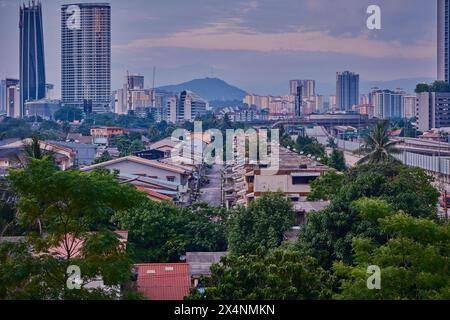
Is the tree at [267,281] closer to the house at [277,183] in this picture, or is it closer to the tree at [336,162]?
the house at [277,183]

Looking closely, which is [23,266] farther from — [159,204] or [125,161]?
[125,161]

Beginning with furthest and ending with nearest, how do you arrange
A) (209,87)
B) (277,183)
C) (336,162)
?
(209,87)
(336,162)
(277,183)

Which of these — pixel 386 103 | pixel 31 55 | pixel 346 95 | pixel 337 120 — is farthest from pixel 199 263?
pixel 386 103

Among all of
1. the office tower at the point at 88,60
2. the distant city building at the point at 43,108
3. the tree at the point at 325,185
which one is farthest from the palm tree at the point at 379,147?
the distant city building at the point at 43,108

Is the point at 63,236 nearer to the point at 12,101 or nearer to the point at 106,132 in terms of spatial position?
the point at 106,132

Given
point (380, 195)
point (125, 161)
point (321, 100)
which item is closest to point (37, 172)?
point (380, 195)

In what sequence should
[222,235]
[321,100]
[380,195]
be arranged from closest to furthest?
1. [380,195]
2. [222,235]
3. [321,100]
